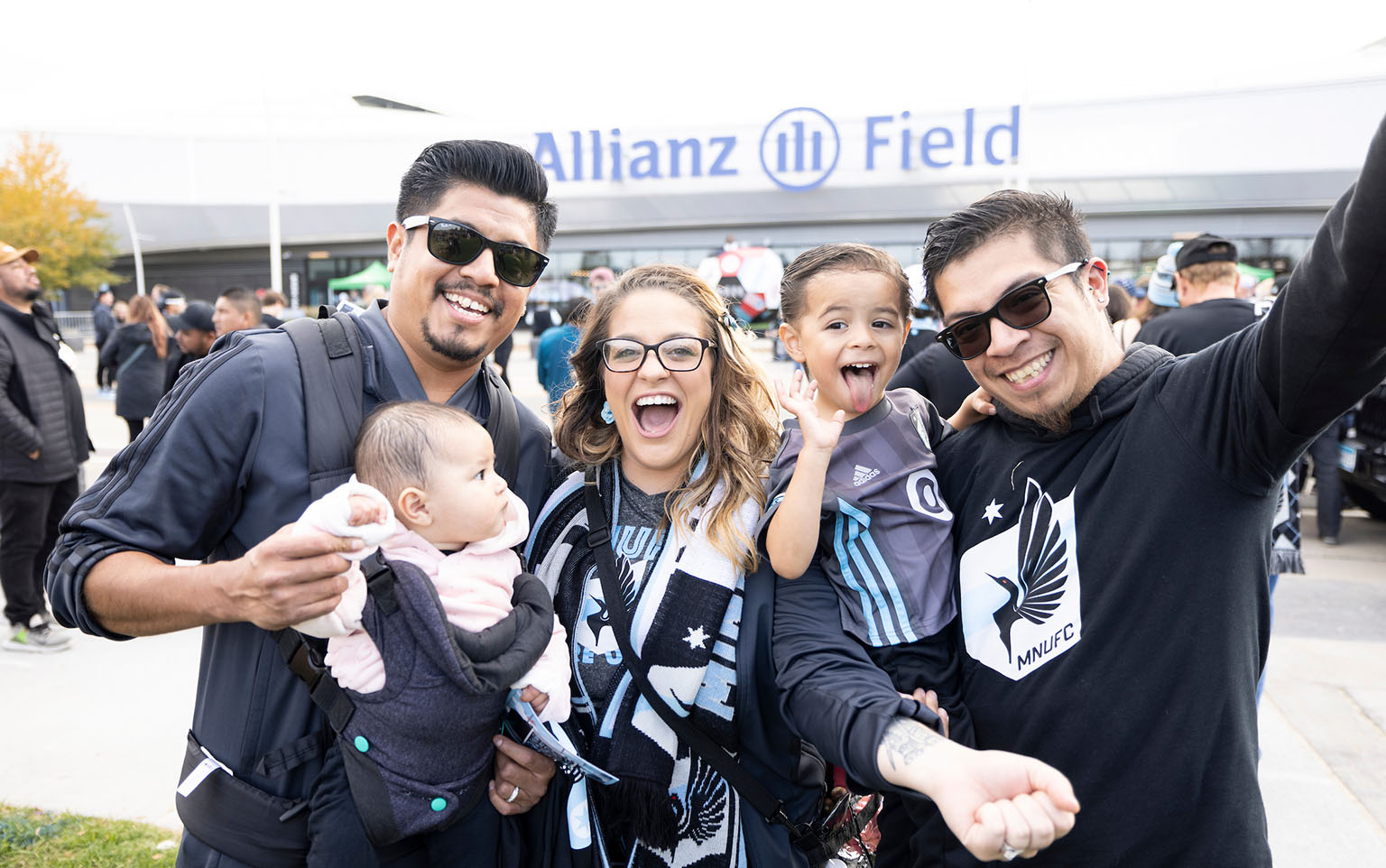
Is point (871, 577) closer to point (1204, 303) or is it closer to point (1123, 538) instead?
point (1123, 538)

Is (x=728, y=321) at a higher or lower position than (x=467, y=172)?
lower

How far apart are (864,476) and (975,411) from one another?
39 centimetres

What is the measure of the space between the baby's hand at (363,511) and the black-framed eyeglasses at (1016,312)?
1341 millimetres

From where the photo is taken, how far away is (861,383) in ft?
7.95

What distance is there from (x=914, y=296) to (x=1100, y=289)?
2.53 feet

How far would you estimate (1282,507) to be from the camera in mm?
4395

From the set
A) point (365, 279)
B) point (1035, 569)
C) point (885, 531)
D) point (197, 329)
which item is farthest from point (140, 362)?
point (365, 279)

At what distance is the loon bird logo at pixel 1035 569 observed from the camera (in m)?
1.82

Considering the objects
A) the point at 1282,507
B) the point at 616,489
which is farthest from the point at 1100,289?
the point at 1282,507

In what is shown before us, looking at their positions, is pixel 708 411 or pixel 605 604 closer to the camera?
pixel 605 604

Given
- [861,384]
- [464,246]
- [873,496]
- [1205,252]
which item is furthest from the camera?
[1205,252]

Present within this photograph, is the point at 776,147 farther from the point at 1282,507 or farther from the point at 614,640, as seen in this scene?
the point at 614,640

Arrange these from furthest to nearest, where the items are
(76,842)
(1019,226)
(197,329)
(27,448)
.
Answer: (197,329) → (27,448) → (76,842) → (1019,226)

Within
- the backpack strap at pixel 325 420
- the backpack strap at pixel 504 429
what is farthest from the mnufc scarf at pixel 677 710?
the backpack strap at pixel 325 420
